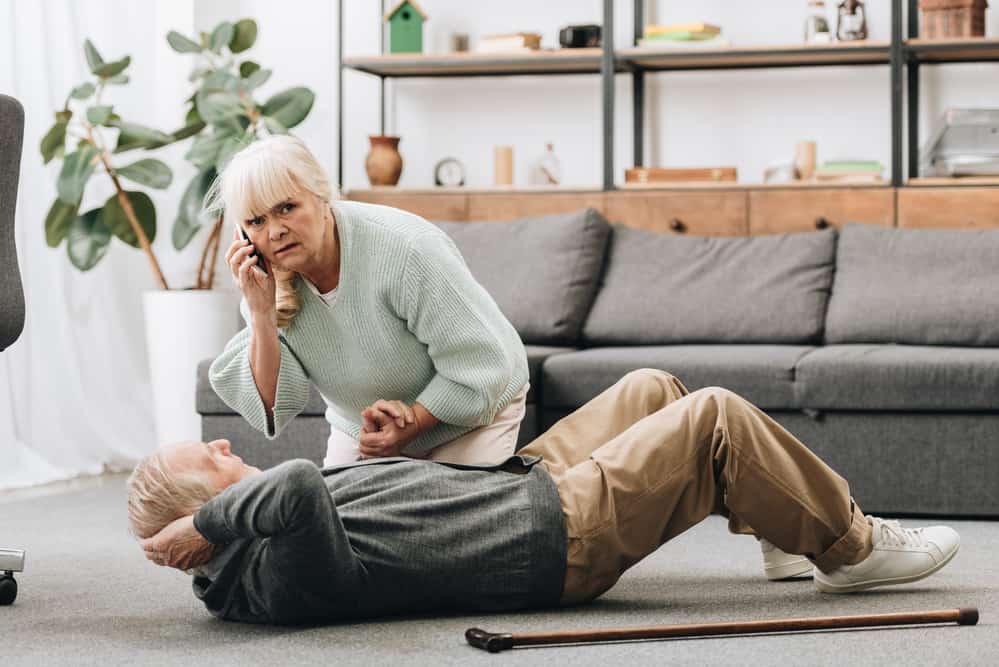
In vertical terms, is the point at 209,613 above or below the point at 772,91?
below

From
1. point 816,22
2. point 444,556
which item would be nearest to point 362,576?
point 444,556

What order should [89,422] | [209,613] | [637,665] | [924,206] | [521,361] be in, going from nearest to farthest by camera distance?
[637,665], [209,613], [521,361], [924,206], [89,422]

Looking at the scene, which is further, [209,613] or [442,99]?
[442,99]

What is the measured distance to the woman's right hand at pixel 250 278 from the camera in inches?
93.5

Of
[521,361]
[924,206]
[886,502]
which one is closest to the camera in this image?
[521,361]

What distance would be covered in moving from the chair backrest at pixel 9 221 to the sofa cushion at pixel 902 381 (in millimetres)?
1931

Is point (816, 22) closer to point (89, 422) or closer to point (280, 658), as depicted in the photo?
point (89, 422)

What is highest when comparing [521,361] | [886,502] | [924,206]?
[924,206]

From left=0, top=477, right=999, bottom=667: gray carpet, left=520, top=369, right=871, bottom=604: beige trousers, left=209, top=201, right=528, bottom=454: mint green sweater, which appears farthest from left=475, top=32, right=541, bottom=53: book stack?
left=520, top=369, right=871, bottom=604: beige trousers

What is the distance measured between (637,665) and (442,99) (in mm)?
3514

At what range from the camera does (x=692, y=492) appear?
7.52ft

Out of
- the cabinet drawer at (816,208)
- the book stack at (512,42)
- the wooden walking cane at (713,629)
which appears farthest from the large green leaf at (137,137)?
the wooden walking cane at (713,629)

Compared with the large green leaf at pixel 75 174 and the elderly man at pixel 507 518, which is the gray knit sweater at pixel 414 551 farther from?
the large green leaf at pixel 75 174

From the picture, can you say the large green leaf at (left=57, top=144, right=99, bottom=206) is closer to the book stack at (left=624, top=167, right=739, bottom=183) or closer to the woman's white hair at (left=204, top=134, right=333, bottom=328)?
the book stack at (left=624, top=167, right=739, bottom=183)
